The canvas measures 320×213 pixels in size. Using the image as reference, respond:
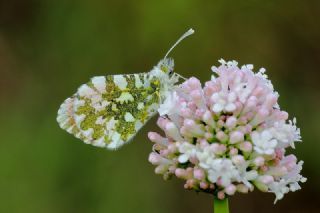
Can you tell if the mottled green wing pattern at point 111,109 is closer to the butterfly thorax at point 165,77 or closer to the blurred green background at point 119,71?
the butterfly thorax at point 165,77

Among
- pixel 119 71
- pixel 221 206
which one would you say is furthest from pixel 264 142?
pixel 119 71

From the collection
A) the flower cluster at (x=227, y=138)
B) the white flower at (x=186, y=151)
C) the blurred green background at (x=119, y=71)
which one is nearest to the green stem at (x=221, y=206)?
the flower cluster at (x=227, y=138)

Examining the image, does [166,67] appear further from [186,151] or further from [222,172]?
[222,172]

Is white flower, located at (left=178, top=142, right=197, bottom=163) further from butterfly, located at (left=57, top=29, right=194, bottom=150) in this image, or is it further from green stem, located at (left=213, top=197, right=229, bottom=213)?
butterfly, located at (left=57, top=29, right=194, bottom=150)

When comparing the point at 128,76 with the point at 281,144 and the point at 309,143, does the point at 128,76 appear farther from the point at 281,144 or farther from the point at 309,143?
the point at 309,143

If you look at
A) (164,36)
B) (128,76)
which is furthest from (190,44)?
(128,76)

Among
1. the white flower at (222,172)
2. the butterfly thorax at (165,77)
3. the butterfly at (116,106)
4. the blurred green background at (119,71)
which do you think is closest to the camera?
the white flower at (222,172)
